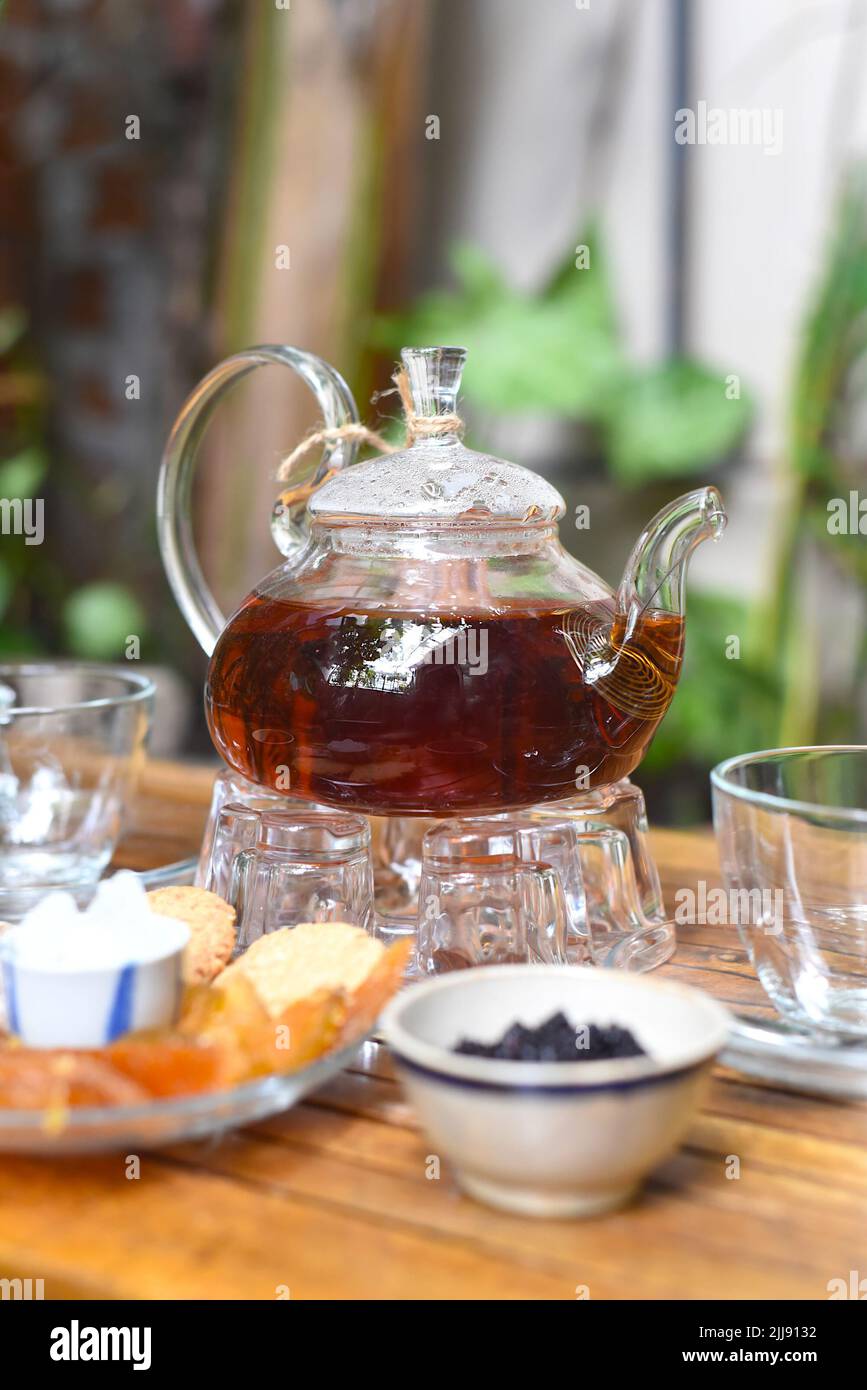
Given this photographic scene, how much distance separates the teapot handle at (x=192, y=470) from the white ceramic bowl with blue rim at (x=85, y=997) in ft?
1.23

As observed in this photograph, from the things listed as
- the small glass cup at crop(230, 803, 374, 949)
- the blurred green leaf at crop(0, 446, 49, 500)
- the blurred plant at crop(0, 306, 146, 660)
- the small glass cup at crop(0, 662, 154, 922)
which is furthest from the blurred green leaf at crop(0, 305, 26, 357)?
the small glass cup at crop(230, 803, 374, 949)

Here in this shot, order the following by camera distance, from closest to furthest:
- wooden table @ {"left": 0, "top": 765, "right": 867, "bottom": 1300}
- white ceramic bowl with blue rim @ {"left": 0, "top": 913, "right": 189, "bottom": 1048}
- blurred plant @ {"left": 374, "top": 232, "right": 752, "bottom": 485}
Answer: wooden table @ {"left": 0, "top": 765, "right": 867, "bottom": 1300} → white ceramic bowl with blue rim @ {"left": 0, "top": 913, "right": 189, "bottom": 1048} → blurred plant @ {"left": 374, "top": 232, "right": 752, "bottom": 485}

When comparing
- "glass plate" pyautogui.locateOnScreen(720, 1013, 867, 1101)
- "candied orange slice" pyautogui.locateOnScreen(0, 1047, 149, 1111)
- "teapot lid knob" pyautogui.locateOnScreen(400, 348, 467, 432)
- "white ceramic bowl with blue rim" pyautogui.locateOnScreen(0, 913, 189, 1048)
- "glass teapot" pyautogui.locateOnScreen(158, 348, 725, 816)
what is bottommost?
"glass plate" pyautogui.locateOnScreen(720, 1013, 867, 1101)

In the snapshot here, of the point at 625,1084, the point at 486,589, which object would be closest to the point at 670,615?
the point at 486,589

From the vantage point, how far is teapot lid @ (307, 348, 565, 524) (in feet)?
3.17

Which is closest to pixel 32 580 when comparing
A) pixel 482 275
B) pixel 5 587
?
pixel 5 587

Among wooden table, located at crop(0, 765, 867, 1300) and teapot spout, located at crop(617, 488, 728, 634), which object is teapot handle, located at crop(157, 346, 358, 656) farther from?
wooden table, located at crop(0, 765, 867, 1300)

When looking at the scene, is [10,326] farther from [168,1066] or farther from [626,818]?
[168,1066]

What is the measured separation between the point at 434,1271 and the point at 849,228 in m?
2.16

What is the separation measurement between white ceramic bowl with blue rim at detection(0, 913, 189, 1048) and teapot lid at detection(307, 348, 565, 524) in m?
0.35

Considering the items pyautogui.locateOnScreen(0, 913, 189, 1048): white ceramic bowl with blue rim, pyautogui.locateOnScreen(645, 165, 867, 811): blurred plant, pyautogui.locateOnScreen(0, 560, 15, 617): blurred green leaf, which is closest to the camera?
pyautogui.locateOnScreen(0, 913, 189, 1048): white ceramic bowl with blue rim

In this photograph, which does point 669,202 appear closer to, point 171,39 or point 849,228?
point 849,228

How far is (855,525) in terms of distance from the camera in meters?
2.50
